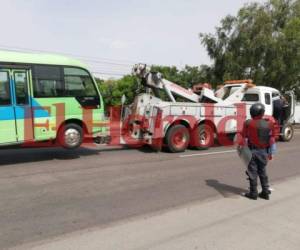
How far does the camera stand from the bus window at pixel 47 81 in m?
9.28

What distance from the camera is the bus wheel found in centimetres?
980

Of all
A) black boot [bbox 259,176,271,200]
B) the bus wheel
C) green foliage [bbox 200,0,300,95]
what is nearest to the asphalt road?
the bus wheel

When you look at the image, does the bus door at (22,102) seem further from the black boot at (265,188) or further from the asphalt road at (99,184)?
the black boot at (265,188)

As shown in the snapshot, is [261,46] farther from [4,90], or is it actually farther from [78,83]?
[4,90]

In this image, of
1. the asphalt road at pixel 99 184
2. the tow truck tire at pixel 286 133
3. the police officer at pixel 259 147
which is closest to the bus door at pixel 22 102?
the asphalt road at pixel 99 184

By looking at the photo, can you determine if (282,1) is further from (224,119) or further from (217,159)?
(217,159)

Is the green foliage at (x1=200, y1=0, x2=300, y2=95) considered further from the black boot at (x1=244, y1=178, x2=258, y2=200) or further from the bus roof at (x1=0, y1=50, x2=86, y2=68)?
the black boot at (x1=244, y1=178, x2=258, y2=200)

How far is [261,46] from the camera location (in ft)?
81.9

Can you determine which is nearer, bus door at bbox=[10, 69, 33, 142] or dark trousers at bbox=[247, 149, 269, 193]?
dark trousers at bbox=[247, 149, 269, 193]

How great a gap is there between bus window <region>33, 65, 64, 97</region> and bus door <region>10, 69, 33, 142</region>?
0.76 ft

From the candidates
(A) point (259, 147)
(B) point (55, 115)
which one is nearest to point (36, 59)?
(B) point (55, 115)

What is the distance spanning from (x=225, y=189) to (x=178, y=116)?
5.08 metres

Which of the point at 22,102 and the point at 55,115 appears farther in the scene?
the point at 55,115

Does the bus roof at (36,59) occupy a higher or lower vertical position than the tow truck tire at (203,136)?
higher
